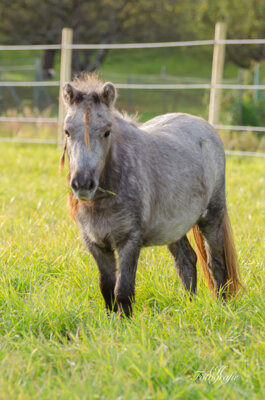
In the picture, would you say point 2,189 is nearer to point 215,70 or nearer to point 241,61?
point 215,70

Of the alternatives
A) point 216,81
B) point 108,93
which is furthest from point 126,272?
point 216,81

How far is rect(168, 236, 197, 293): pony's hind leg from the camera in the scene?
3.66 m

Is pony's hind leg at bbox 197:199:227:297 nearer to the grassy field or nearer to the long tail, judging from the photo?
the long tail

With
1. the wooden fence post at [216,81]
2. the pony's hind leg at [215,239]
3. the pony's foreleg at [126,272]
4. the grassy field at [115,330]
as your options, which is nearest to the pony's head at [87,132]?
the pony's foreleg at [126,272]

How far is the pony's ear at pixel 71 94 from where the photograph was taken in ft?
9.08

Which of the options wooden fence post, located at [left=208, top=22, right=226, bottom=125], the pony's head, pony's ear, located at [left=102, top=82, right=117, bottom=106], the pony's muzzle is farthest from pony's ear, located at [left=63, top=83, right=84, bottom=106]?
wooden fence post, located at [left=208, top=22, right=226, bottom=125]

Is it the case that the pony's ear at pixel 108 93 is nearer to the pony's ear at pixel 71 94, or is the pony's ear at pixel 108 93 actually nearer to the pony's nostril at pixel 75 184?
the pony's ear at pixel 71 94

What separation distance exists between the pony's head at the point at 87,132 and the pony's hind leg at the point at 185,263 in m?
1.22

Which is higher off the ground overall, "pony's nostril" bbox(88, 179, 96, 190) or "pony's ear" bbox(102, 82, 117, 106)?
"pony's ear" bbox(102, 82, 117, 106)

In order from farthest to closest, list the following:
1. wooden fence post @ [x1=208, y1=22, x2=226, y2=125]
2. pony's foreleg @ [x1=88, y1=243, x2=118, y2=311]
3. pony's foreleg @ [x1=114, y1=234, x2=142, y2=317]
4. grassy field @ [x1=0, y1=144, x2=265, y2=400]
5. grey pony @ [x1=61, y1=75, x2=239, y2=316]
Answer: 1. wooden fence post @ [x1=208, y1=22, x2=226, y2=125]
2. pony's foreleg @ [x1=88, y1=243, x2=118, y2=311]
3. pony's foreleg @ [x1=114, y1=234, x2=142, y2=317]
4. grey pony @ [x1=61, y1=75, x2=239, y2=316]
5. grassy field @ [x1=0, y1=144, x2=265, y2=400]

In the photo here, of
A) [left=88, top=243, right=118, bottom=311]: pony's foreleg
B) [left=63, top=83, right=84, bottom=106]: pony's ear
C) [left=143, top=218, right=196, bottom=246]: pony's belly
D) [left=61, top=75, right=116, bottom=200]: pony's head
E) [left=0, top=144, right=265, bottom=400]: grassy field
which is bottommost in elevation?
[left=0, top=144, right=265, bottom=400]: grassy field

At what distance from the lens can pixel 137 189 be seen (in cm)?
297

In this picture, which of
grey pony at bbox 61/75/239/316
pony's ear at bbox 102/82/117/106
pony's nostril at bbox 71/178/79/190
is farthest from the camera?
pony's ear at bbox 102/82/117/106

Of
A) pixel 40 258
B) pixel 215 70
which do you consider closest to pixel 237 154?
pixel 215 70
